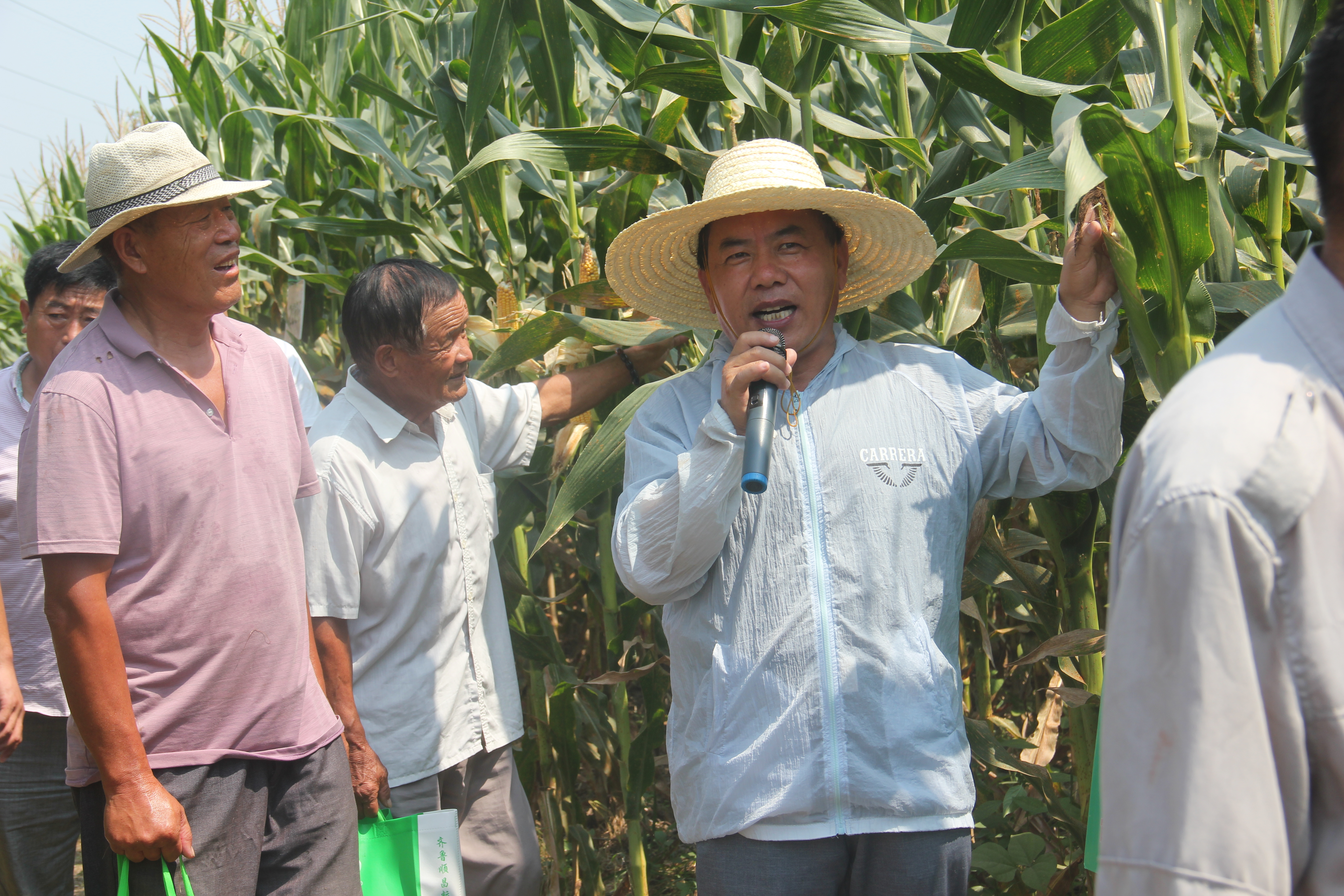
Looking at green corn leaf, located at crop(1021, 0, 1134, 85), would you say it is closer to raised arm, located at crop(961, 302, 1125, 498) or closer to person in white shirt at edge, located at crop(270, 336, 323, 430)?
raised arm, located at crop(961, 302, 1125, 498)

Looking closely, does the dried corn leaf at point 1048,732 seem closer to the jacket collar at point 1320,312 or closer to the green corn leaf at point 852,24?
the green corn leaf at point 852,24

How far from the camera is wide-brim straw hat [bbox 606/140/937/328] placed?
5.42 feet

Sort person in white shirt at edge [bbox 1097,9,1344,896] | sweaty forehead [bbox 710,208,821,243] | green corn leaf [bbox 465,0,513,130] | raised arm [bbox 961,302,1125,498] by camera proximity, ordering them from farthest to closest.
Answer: green corn leaf [bbox 465,0,513,130], sweaty forehead [bbox 710,208,821,243], raised arm [bbox 961,302,1125,498], person in white shirt at edge [bbox 1097,9,1344,896]

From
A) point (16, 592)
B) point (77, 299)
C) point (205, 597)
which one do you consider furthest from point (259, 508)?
point (77, 299)

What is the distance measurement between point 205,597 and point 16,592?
44.6 inches

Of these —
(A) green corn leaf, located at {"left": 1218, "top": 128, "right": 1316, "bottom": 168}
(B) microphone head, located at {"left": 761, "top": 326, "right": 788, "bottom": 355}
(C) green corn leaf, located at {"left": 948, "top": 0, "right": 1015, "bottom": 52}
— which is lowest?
(B) microphone head, located at {"left": 761, "top": 326, "right": 788, "bottom": 355}

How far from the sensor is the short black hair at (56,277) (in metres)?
2.78

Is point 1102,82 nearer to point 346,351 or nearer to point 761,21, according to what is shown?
point 761,21

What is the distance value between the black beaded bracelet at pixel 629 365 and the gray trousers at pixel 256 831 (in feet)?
3.25

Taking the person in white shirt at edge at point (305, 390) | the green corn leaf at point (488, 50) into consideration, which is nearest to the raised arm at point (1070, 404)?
the green corn leaf at point (488, 50)

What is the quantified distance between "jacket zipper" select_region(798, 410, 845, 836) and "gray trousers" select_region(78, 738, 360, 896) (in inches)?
37.0

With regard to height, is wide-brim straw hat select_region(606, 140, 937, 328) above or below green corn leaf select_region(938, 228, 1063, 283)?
above

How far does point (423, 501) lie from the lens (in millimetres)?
2244

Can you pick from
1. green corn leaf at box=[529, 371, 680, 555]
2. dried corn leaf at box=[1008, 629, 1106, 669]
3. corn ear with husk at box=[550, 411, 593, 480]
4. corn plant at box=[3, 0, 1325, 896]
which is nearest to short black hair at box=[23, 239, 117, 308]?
corn plant at box=[3, 0, 1325, 896]
